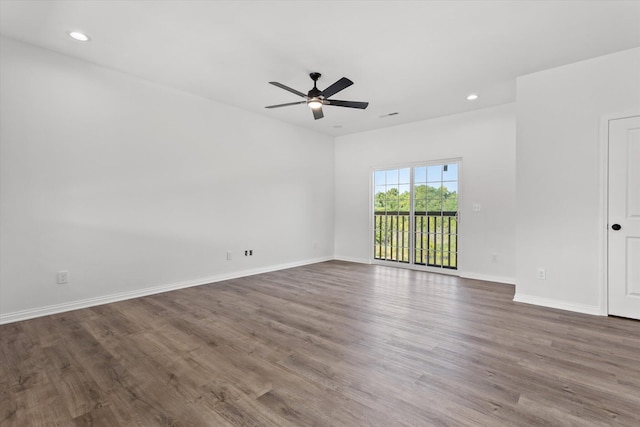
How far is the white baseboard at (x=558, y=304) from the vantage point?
3.20 meters

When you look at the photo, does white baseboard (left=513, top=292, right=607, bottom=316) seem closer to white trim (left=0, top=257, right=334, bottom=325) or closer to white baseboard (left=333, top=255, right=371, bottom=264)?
white baseboard (left=333, top=255, right=371, bottom=264)

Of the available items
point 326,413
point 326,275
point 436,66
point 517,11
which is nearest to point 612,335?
point 326,413

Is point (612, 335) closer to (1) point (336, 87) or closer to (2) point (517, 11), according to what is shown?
(2) point (517, 11)

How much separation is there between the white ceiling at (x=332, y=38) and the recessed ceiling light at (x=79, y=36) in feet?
0.21

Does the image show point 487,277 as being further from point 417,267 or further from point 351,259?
point 351,259

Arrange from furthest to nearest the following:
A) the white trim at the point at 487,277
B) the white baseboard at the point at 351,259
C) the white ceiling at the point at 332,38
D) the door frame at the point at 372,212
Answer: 1. the white baseboard at the point at 351,259
2. the door frame at the point at 372,212
3. the white trim at the point at 487,277
4. the white ceiling at the point at 332,38

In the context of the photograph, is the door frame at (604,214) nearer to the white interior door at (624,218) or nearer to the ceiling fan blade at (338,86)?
the white interior door at (624,218)

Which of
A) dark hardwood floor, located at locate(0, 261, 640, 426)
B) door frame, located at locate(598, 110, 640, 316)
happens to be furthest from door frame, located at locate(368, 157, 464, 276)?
door frame, located at locate(598, 110, 640, 316)

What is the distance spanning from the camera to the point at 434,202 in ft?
17.7

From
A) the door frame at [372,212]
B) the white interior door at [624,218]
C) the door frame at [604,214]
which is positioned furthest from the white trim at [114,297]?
the white interior door at [624,218]

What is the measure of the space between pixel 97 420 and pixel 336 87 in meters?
3.22

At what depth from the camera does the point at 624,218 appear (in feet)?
10.1

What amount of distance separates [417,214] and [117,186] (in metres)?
4.80

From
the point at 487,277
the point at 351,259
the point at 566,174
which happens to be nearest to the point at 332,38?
the point at 566,174
